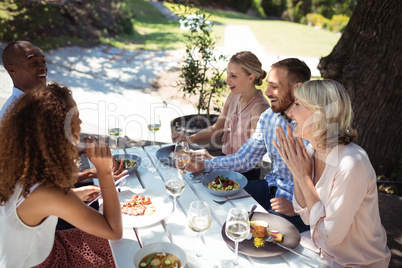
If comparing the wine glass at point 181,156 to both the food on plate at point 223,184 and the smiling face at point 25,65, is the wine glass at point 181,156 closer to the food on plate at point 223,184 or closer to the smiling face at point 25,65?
the food on plate at point 223,184

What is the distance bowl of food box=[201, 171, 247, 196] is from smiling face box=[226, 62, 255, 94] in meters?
1.12

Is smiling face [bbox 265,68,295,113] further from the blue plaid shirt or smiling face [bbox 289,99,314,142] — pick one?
smiling face [bbox 289,99,314,142]

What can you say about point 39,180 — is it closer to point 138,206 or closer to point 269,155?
point 138,206

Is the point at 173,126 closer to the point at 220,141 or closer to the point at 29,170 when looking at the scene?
the point at 220,141

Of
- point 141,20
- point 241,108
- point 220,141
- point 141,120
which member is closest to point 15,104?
point 241,108

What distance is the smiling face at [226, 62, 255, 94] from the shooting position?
3303 millimetres

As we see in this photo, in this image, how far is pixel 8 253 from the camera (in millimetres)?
1650

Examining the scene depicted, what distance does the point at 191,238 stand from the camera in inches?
73.4

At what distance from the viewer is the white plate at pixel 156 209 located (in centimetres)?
193

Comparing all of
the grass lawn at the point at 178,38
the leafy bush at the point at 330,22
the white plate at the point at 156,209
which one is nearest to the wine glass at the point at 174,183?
the white plate at the point at 156,209

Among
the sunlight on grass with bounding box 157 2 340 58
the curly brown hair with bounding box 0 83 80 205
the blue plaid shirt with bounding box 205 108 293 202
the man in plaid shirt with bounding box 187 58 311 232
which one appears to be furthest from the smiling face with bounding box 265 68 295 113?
the sunlight on grass with bounding box 157 2 340 58

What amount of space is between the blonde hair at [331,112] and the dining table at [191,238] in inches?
23.0

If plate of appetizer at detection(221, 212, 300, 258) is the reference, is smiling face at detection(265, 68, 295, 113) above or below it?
above

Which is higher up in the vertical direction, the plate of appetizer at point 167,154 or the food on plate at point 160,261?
the food on plate at point 160,261
